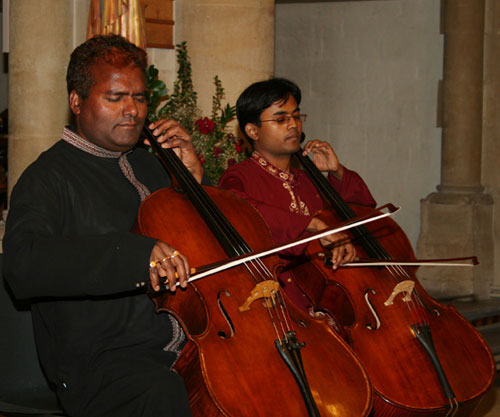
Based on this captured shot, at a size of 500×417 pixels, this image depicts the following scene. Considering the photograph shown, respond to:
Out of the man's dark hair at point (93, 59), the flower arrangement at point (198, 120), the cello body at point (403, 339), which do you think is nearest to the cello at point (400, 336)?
the cello body at point (403, 339)

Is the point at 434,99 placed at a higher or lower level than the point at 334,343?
higher

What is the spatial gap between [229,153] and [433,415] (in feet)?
6.27

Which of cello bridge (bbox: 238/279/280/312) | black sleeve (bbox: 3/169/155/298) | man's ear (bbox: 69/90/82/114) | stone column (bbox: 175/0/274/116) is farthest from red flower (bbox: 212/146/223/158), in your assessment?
black sleeve (bbox: 3/169/155/298)

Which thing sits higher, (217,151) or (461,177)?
(217,151)

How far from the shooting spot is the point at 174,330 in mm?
2266

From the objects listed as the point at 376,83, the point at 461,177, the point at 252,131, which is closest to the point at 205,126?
the point at 252,131

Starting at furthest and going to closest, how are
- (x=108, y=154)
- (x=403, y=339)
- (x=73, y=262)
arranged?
(x=403, y=339) → (x=108, y=154) → (x=73, y=262)

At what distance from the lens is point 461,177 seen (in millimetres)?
6152

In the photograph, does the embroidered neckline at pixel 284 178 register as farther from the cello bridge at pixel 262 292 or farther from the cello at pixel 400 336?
the cello bridge at pixel 262 292

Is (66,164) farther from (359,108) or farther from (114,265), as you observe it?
(359,108)

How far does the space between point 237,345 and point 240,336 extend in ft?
0.10

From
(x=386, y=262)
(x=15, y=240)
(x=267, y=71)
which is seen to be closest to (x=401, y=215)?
(x=267, y=71)

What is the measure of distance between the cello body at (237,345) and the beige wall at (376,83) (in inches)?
175

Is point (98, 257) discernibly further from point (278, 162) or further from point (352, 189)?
point (352, 189)
